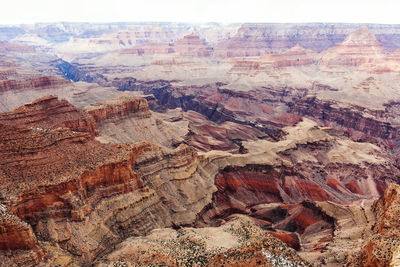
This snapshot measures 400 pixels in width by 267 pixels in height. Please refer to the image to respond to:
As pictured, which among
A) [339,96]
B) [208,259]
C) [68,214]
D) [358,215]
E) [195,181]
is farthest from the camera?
[339,96]

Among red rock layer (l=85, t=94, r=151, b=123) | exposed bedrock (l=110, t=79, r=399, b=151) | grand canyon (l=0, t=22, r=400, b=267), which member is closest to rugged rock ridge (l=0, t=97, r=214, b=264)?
grand canyon (l=0, t=22, r=400, b=267)

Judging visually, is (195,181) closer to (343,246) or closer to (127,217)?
(127,217)

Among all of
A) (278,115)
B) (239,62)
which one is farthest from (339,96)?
(239,62)

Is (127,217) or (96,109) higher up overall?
(96,109)

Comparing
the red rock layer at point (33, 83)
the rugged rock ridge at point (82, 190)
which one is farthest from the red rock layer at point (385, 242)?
the red rock layer at point (33, 83)

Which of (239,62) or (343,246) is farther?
(239,62)

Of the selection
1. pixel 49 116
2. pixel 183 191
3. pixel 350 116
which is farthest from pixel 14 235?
pixel 350 116

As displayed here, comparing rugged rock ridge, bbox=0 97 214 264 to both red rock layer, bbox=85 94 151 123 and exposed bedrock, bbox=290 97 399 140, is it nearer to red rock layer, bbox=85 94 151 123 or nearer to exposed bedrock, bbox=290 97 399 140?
red rock layer, bbox=85 94 151 123
